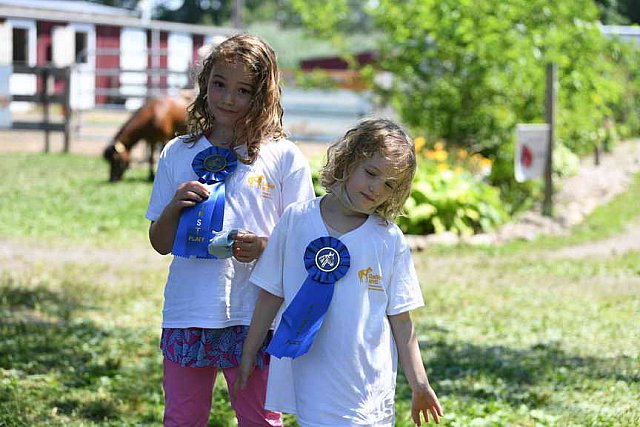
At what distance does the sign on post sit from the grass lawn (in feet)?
2.90

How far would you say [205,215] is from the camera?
130 inches

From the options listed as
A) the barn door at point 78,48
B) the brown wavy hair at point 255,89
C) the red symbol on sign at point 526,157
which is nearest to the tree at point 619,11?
the red symbol on sign at point 526,157

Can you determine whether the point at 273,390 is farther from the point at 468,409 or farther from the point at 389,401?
the point at 468,409

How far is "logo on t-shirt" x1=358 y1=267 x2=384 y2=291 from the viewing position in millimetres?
3092

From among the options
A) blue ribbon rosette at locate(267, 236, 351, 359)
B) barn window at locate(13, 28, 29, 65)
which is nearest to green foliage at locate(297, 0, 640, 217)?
blue ribbon rosette at locate(267, 236, 351, 359)

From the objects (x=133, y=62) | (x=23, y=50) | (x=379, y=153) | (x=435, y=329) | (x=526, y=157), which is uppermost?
(x=23, y=50)

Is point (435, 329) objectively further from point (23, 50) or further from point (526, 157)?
point (23, 50)

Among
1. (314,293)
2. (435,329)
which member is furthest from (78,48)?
(314,293)

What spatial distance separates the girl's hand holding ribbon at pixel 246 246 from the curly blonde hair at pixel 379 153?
27 cm

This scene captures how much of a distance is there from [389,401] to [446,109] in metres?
11.4

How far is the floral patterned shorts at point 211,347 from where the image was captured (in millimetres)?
3363

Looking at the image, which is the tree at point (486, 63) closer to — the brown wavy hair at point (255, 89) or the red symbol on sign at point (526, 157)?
the red symbol on sign at point (526, 157)

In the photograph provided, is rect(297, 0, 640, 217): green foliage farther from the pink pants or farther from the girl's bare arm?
the girl's bare arm

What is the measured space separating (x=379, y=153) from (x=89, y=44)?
3660 cm
